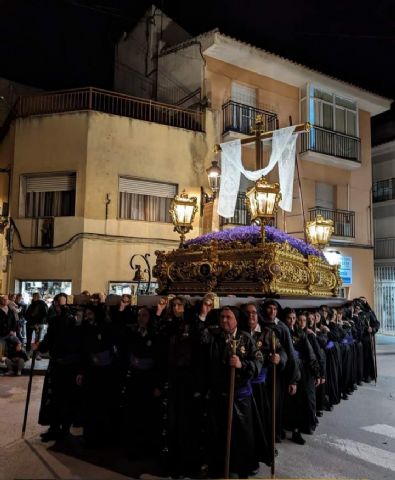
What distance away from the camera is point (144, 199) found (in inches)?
566

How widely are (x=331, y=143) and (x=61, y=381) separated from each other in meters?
15.2

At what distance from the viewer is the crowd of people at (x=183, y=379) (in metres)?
4.53

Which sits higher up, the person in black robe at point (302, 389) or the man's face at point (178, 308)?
the man's face at point (178, 308)

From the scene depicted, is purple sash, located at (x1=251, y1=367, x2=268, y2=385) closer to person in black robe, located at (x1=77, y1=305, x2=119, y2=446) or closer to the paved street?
the paved street

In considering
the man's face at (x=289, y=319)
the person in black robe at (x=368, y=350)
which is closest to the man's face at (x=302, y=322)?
the man's face at (x=289, y=319)

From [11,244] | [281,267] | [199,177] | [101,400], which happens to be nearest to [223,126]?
[199,177]

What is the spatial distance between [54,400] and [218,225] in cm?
977

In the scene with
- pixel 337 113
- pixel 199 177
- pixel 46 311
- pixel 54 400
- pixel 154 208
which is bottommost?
pixel 54 400

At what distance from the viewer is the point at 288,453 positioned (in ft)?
17.3

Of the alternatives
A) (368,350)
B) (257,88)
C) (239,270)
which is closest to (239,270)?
(239,270)

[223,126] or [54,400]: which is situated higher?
[223,126]

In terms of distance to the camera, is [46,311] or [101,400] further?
[46,311]

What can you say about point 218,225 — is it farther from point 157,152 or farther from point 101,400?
point 101,400

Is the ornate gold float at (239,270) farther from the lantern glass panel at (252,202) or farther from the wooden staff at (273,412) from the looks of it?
the wooden staff at (273,412)
